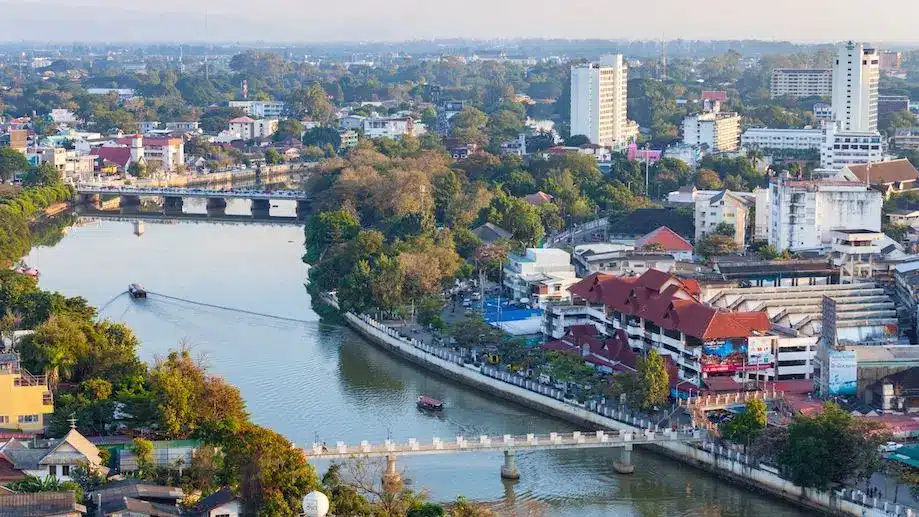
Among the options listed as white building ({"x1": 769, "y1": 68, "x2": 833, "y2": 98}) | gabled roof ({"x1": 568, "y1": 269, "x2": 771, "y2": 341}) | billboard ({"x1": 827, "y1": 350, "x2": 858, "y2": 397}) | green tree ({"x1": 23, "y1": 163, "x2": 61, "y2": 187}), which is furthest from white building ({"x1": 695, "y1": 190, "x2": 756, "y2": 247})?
white building ({"x1": 769, "y1": 68, "x2": 833, "y2": 98})

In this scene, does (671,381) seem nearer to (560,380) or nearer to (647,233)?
(560,380)

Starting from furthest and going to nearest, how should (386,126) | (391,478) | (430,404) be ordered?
(386,126)
(430,404)
(391,478)

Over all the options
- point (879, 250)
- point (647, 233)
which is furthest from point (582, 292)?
point (647, 233)

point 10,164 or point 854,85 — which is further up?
point 854,85

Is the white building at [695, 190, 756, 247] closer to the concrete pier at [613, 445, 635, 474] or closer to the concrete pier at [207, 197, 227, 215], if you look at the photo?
the concrete pier at [613, 445, 635, 474]

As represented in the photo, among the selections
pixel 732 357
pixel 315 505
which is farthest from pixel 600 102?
pixel 315 505

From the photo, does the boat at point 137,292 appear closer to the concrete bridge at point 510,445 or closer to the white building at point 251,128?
the concrete bridge at point 510,445

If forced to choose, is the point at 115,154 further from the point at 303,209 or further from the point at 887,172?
the point at 887,172

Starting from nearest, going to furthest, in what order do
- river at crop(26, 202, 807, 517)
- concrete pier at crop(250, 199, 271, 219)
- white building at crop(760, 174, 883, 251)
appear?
river at crop(26, 202, 807, 517) < white building at crop(760, 174, 883, 251) < concrete pier at crop(250, 199, 271, 219)
